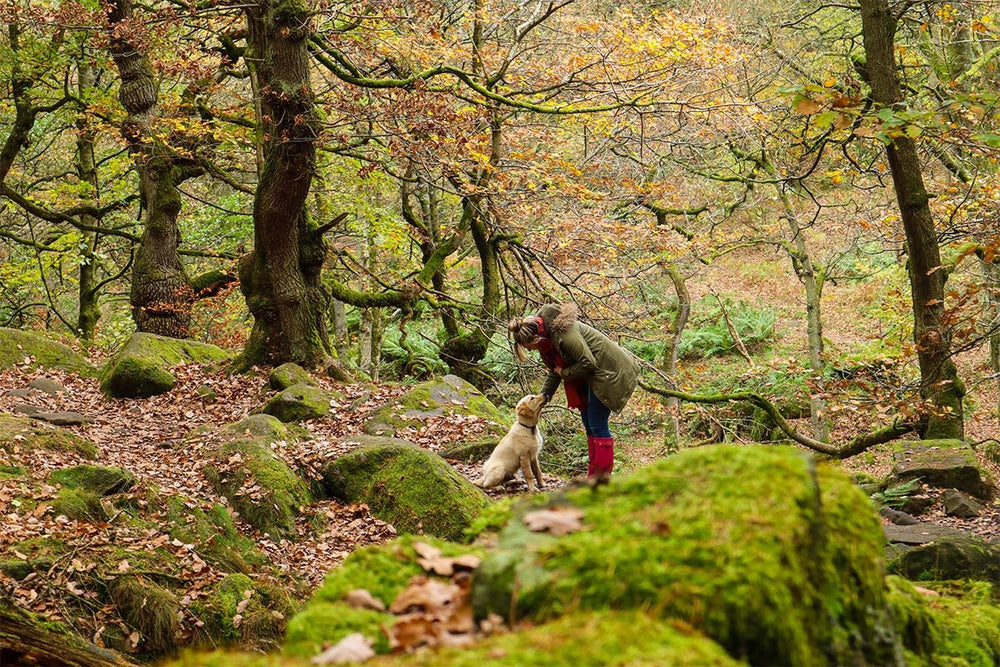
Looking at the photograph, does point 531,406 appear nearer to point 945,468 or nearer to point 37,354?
point 945,468

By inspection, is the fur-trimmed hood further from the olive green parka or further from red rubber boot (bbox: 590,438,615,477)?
red rubber boot (bbox: 590,438,615,477)

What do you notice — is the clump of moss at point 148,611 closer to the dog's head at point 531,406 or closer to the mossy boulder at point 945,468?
the dog's head at point 531,406

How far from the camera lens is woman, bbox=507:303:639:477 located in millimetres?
8195

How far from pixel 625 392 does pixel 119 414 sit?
303 inches

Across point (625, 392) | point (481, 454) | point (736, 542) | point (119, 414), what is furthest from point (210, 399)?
point (736, 542)

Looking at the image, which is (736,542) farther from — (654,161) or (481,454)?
(654,161)

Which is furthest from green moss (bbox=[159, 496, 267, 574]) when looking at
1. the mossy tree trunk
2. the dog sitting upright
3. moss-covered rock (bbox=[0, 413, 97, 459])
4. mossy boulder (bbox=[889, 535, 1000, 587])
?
the mossy tree trunk

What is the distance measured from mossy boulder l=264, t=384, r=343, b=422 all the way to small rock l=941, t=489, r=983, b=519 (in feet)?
25.2

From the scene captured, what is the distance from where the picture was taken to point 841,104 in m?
6.05

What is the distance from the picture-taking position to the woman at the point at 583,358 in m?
8.20

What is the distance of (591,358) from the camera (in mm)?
8250

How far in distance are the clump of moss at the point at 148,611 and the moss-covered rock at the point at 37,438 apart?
2490 mm

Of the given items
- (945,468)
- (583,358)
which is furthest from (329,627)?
(945,468)

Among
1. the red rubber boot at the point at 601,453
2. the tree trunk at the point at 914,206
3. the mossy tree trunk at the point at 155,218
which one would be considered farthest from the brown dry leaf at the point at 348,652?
the mossy tree trunk at the point at 155,218
